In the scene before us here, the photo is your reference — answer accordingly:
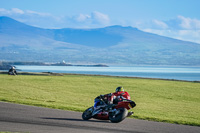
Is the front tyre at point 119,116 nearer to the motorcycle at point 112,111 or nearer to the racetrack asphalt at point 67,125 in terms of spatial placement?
the motorcycle at point 112,111

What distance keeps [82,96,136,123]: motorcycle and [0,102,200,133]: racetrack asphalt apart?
257mm

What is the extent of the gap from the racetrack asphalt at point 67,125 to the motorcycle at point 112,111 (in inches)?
10.1

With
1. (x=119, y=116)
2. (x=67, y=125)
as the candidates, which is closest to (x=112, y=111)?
(x=119, y=116)

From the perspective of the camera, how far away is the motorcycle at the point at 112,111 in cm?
1828

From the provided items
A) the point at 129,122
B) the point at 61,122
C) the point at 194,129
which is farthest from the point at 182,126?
the point at 61,122

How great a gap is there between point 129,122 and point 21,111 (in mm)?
5715

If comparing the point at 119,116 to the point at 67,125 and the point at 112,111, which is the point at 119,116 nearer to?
the point at 112,111

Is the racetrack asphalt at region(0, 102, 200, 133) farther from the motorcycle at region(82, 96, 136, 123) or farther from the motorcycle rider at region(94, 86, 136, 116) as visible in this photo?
A: the motorcycle rider at region(94, 86, 136, 116)

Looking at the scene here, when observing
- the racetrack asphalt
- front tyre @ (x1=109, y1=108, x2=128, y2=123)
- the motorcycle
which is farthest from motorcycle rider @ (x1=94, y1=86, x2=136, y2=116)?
the racetrack asphalt

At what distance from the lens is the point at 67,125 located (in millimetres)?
17391

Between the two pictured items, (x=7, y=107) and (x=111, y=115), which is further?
(x=7, y=107)

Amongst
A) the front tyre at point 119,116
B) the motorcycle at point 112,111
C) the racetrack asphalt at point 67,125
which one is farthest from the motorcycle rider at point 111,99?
the racetrack asphalt at point 67,125

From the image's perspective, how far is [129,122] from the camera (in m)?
19.0

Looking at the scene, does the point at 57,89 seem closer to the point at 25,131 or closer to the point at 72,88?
→ the point at 72,88
